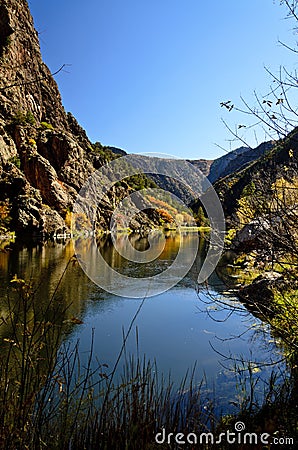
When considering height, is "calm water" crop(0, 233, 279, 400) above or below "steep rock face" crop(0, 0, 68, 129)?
below

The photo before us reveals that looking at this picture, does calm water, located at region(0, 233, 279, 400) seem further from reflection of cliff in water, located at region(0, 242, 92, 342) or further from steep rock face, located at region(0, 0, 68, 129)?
steep rock face, located at region(0, 0, 68, 129)

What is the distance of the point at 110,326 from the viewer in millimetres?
9023

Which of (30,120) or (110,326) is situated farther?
(30,120)

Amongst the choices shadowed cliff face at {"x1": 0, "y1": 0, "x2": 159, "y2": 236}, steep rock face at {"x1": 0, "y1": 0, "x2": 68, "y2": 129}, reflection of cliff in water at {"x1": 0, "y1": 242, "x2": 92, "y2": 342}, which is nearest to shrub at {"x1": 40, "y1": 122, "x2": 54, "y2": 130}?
shadowed cliff face at {"x1": 0, "y1": 0, "x2": 159, "y2": 236}

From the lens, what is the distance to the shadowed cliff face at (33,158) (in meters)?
37.0

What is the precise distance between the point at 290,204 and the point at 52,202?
45.4 metres

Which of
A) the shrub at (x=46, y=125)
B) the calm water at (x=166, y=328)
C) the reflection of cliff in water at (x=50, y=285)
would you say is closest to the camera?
the calm water at (x=166, y=328)

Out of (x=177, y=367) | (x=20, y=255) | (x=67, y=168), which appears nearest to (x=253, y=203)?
(x=177, y=367)

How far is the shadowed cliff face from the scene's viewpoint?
37.0 m

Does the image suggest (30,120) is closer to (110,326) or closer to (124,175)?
(124,175)

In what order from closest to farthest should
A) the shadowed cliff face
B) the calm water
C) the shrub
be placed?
the calm water, the shadowed cliff face, the shrub

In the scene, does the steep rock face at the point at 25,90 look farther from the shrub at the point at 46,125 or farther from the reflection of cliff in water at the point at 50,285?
the reflection of cliff in water at the point at 50,285

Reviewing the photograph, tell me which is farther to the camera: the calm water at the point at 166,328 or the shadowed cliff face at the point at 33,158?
the shadowed cliff face at the point at 33,158

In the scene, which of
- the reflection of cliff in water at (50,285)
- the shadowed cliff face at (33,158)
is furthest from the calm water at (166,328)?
the shadowed cliff face at (33,158)
